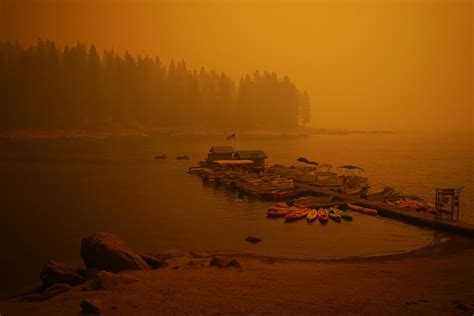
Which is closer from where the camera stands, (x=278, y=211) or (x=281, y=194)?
(x=278, y=211)

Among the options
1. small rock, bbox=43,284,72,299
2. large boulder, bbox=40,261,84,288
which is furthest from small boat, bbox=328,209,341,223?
small rock, bbox=43,284,72,299

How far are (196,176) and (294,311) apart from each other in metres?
37.3

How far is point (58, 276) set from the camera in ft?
44.6

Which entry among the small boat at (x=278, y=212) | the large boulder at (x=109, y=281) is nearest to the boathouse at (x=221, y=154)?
the small boat at (x=278, y=212)

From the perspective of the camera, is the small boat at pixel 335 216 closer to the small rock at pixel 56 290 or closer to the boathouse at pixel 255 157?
the small rock at pixel 56 290

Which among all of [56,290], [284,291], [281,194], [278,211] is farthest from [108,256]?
[281,194]

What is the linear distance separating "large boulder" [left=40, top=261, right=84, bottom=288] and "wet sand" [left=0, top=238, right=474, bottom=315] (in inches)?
45.9

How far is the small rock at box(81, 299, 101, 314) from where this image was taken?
387 inches

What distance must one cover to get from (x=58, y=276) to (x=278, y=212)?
51.7ft

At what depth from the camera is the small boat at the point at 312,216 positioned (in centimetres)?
2503

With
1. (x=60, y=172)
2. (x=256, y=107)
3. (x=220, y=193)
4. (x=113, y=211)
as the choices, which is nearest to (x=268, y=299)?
(x=113, y=211)

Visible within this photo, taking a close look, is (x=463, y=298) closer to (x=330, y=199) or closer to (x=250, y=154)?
(x=330, y=199)

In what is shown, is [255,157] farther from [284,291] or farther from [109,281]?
[109,281]

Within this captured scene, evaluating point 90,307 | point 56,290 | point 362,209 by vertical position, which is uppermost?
point 90,307
